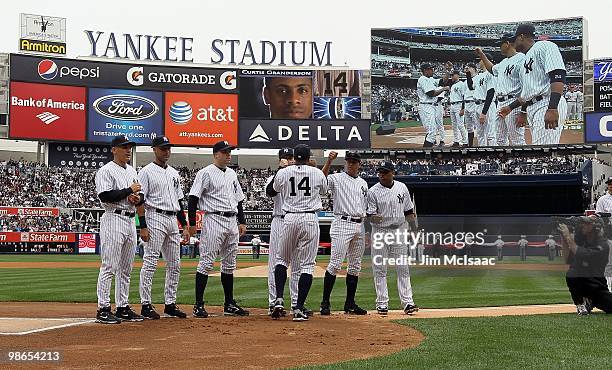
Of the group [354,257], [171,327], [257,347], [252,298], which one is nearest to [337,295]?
[252,298]

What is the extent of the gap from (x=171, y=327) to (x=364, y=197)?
314cm

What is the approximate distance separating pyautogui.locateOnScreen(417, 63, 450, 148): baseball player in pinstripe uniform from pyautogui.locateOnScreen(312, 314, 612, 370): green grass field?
1293 inches

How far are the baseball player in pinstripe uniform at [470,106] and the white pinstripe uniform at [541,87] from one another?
8.44ft

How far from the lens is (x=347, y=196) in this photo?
962 centimetres

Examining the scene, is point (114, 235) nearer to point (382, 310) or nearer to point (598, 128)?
point (382, 310)

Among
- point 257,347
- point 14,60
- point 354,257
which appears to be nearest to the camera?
point 257,347

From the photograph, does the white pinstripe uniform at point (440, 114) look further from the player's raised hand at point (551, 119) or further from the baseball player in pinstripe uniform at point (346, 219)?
the baseball player in pinstripe uniform at point (346, 219)

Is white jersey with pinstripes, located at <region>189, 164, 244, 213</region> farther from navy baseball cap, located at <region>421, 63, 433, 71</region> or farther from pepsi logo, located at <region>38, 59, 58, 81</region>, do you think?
navy baseball cap, located at <region>421, 63, 433, 71</region>

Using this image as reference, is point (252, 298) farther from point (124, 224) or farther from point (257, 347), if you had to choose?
point (257, 347)

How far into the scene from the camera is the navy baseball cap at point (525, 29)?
A: 130ft

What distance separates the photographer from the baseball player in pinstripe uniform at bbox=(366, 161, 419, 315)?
9766 mm

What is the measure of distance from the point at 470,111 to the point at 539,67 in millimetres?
4042

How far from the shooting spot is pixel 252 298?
12.4 m

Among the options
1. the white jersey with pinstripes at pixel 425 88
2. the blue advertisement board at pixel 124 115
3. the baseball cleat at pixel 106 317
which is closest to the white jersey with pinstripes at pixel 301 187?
the baseball cleat at pixel 106 317
